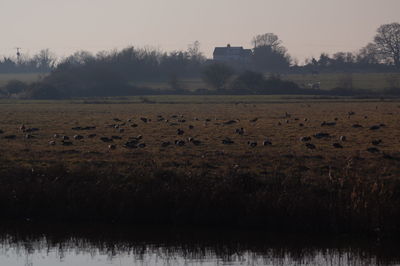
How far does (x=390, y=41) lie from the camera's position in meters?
148

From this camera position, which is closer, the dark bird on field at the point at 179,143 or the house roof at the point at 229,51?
the dark bird on field at the point at 179,143

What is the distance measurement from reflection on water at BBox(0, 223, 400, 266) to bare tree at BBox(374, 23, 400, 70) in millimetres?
136484

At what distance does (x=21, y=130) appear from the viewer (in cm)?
3462

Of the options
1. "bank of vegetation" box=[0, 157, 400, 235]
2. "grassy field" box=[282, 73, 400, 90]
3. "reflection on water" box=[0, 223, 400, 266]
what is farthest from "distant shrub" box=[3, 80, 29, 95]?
"reflection on water" box=[0, 223, 400, 266]

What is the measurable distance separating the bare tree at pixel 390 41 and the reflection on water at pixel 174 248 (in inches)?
5373

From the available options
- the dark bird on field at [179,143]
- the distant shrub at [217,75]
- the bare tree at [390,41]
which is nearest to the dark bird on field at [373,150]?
the dark bird on field at [179,143]

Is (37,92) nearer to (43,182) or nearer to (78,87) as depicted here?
(78,87)

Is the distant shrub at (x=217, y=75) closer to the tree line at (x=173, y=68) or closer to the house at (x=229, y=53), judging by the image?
the tree line at (x=173, y=68)

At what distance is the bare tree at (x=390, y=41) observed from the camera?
147 meters

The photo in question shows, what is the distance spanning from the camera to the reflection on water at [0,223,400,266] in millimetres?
14734

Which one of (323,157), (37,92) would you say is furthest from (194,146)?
(37,92)

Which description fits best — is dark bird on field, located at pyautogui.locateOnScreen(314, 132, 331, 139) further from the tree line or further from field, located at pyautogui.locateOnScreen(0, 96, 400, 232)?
the tree line

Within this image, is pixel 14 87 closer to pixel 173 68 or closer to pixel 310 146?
pixel 173 68

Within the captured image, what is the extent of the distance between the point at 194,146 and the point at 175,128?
915cm
